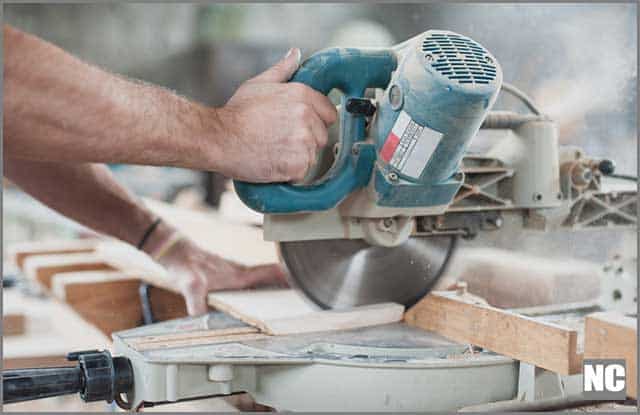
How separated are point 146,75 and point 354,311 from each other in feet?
6.90

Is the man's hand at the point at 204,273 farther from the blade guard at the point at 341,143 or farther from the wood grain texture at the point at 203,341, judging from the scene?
the blade guard at the point at 341,143

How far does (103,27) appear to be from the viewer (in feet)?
9.42

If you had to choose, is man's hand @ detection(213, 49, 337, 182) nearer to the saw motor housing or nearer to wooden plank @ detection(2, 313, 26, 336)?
the saw motor housing

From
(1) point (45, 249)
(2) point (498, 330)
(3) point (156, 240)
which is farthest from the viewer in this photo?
(1) point (45, 249)

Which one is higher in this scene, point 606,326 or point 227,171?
A: point 227,171

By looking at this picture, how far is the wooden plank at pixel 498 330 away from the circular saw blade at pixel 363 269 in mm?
68

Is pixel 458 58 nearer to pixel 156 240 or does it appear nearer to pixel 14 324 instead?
pixel 156 240

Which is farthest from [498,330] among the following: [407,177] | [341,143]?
[341,143]

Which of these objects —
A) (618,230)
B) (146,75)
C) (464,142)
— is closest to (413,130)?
(464,142)

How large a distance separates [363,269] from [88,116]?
65 cm

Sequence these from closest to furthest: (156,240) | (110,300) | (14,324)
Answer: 1. (156,240)
2. (110,300)
3. (14,324)

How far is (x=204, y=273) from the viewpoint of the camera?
5.63 feet

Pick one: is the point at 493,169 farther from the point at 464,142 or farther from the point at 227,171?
the point at 227,171

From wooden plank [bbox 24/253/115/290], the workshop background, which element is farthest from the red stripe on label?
wooden plank [bbox 24/253/115/290]
